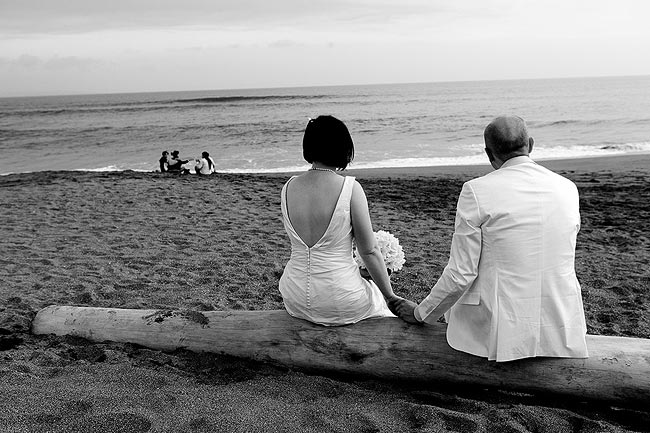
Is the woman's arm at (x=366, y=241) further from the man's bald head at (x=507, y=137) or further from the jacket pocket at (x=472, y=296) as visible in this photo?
the man's bald head at (x=507, y=137)

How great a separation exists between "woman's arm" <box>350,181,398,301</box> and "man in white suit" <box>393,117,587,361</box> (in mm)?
527

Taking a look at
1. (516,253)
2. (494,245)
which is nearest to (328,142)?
(494,245)

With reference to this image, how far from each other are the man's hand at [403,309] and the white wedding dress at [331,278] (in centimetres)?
11

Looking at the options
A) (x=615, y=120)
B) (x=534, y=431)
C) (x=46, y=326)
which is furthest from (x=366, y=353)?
(x=615, y=120)

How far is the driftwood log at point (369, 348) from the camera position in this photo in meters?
3.16

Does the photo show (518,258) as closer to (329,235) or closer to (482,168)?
(329,235)

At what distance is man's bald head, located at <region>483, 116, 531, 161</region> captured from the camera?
9.71ft

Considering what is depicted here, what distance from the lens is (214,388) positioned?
3.34 meters

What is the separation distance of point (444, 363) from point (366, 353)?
456mm

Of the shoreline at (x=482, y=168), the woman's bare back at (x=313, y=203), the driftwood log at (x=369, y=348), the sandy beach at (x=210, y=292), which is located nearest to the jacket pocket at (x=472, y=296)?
the driftwood log at (x=369, y=348)

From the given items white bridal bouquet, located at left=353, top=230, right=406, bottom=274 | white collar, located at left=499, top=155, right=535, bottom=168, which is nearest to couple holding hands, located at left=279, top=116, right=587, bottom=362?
white collar, located at left=499, top=155, right=535, bottom=168

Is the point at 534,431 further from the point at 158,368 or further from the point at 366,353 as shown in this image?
the point at 158,368

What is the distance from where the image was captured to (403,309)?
3576 millimetres

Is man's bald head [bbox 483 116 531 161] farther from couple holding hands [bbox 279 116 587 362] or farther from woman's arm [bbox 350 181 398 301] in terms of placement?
woman's arm [bbox 350 181 398 301]
